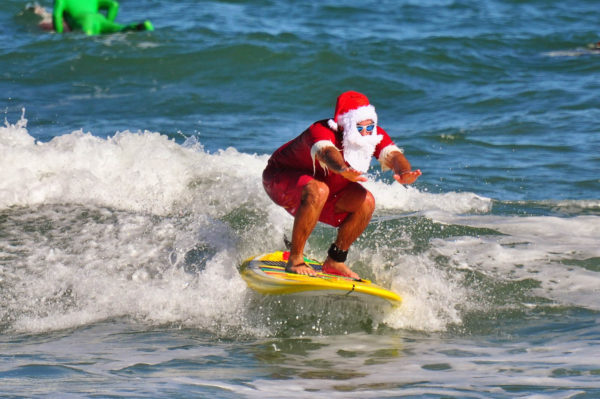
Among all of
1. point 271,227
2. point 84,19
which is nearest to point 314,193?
point 271,227

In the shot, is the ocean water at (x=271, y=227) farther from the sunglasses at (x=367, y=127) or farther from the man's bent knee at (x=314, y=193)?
the sunglasses at (x=367, y=127)

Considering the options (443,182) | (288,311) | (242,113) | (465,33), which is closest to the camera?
(288,311)

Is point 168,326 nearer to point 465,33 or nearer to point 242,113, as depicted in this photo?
point 242,113

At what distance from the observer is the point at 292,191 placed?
5.16 meters

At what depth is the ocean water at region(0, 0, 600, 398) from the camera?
14.3 ft

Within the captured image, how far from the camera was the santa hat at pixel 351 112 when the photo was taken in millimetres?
5027

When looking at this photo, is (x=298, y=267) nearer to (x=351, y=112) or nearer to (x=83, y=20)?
(x=351, y=112)

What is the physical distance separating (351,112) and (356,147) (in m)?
0.22

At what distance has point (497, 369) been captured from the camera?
4.26 meters

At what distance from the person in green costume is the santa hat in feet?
38.0

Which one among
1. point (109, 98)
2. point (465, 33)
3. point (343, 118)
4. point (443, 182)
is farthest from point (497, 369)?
point (465, 33)

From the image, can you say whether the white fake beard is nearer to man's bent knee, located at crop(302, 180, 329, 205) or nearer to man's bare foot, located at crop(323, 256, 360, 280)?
man's bent knee, located at crop(302, 180, 329, 205)

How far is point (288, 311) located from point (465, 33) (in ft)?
43.5

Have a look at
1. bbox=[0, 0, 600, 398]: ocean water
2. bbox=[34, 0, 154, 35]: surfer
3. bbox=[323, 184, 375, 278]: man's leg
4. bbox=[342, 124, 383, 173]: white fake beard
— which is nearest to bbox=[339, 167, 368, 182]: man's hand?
bbox=[342, 124, 383, 173]: white fake beard
